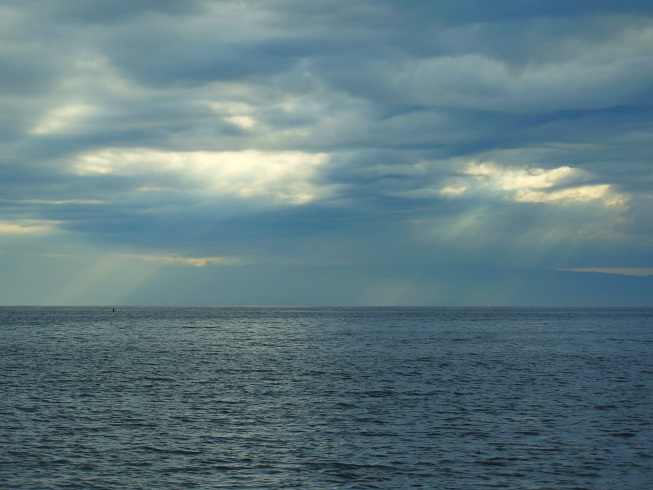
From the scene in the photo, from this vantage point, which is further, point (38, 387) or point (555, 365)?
point (555, 365)

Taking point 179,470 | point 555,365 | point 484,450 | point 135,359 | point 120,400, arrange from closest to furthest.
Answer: point 179,470 < point 484,450 < point 120,400 < point 555,365 < point 135,359

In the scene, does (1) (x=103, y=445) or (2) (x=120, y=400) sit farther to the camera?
(2) (x=120, y=400)

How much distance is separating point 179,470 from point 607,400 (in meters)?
41.2

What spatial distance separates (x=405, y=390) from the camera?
68000 mm

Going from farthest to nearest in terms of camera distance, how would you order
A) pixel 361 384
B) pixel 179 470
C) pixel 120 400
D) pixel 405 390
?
pixel 361 384 < pixel 405 390 < pixel 120 400 < pixel 179 470

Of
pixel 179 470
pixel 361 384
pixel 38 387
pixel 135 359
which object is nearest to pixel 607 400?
pixel 361 384

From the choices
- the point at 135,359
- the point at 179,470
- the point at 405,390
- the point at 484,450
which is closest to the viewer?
the point at 179,470

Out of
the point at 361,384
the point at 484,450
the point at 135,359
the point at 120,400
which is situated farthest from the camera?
the point at 135,359

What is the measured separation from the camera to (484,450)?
42562 millimetres

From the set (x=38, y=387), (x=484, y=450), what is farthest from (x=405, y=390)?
(x=38, y=387)

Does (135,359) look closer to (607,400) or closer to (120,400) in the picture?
(120,400)

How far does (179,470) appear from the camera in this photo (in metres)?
38.1

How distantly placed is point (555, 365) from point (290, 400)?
47556 millimetres

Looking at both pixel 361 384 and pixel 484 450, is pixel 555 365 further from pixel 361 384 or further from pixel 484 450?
pixel 484 450
